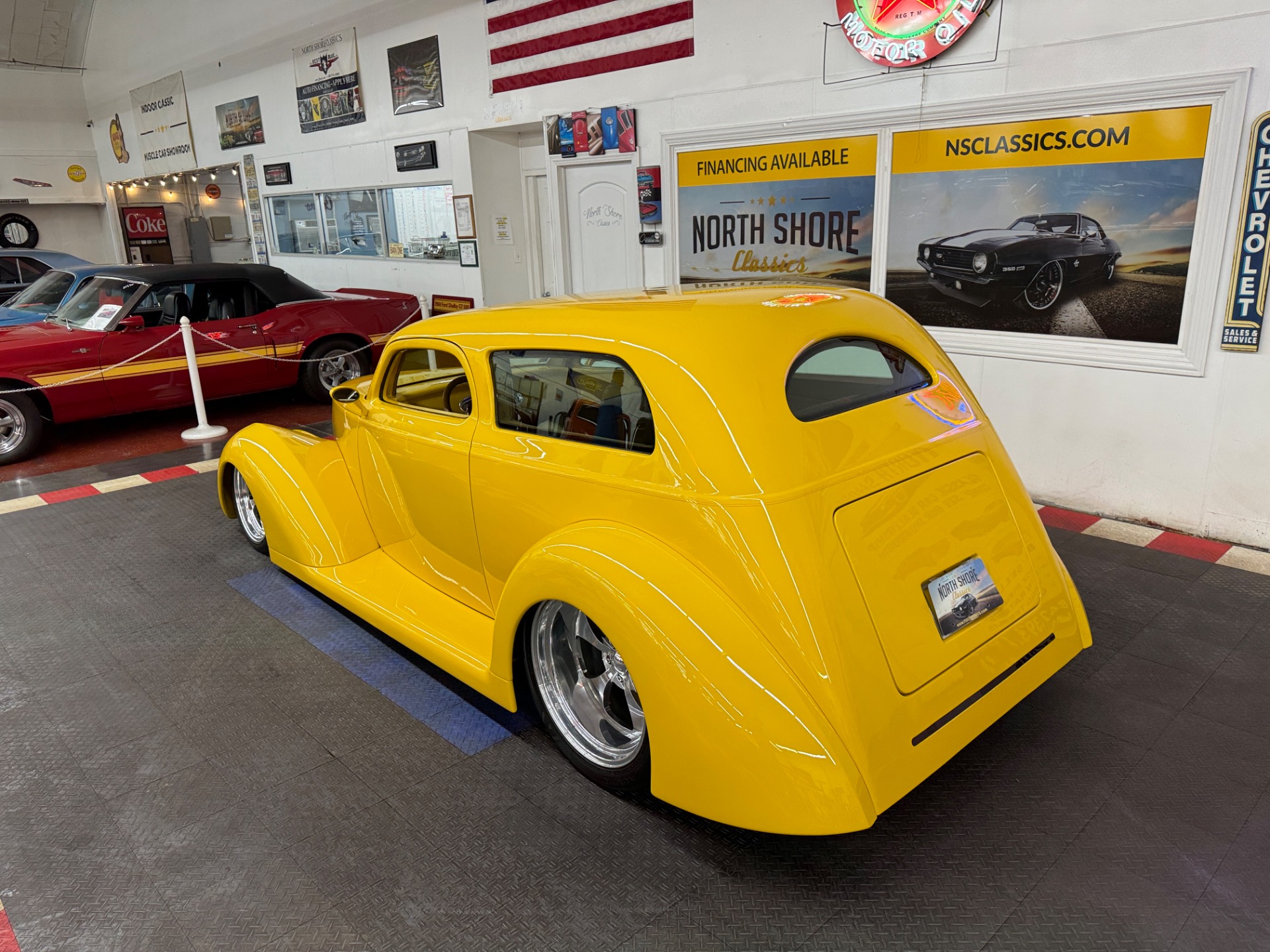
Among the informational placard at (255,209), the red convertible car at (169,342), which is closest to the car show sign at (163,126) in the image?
the informational placard at (255,209)

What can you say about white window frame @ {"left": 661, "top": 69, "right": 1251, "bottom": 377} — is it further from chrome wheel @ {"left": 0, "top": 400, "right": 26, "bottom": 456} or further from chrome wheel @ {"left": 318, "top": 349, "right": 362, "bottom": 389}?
chrome wheel @ {"left": 0, "top": 400, "right": 26, "bottom": 456}

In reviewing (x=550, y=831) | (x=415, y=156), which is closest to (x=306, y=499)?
(x=550, y=831)

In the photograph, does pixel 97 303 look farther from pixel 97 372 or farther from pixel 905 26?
pixel 905 26

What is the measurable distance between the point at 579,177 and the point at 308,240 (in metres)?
6.44

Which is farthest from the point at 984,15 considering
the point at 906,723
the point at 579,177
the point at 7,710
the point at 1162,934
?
the point at 7,710

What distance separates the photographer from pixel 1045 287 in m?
5.32

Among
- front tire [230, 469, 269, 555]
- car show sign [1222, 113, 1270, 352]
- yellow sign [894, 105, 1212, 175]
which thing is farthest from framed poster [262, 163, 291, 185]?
car show sign [1222, 113, 1270, 352]

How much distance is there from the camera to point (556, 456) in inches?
112

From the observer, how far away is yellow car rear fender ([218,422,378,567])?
399 centimetres

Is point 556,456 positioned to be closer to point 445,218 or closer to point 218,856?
point 218,856

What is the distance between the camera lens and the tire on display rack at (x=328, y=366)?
868cm

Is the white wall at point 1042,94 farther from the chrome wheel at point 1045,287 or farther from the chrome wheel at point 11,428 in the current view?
the chrome wheel at point 11,428

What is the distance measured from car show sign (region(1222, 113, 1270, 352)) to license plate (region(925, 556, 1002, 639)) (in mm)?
3090

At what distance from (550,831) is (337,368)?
739cm
